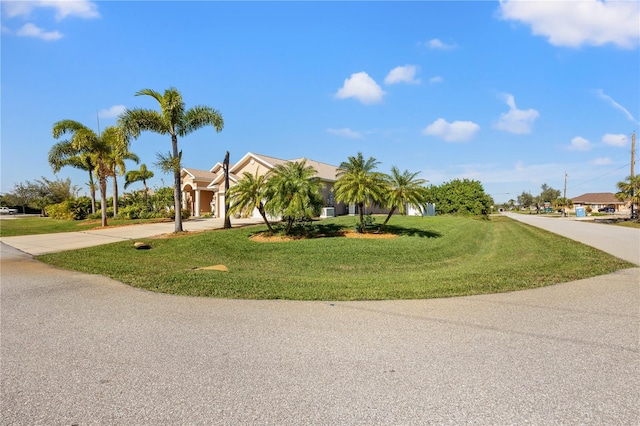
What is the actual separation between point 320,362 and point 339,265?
724cm

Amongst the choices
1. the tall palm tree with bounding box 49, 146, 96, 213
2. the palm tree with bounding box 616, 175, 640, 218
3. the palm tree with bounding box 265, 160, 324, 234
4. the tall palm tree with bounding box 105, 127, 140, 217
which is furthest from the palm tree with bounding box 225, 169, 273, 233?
the palm tree with bounding box 616, 175, 640, 218

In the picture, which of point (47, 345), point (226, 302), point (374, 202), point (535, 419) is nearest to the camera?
point (535, 419)

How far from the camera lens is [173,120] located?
17.8m

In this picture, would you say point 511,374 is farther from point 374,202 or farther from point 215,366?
point 374,202

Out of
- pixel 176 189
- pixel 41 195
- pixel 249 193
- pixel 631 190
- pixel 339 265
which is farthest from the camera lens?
pixel 41 195

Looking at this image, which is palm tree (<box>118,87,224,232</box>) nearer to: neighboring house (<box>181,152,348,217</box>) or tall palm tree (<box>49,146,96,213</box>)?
neighboring house (<box>181,152,348,217</box>)

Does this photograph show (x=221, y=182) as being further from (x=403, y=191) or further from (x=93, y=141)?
(x=403, y=191)

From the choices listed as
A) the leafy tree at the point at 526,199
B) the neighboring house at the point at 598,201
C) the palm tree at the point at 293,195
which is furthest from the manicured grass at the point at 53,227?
the leafy tree at the point at 526,199

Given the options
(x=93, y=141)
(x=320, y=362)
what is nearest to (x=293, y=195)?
(x=320, y=362)

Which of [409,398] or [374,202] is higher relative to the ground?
[374,202]

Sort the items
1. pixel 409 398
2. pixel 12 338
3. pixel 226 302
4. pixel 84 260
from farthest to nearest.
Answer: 1. pixel 84 260
2. pixel 226 302
3. pixel 12 338
4. pixel 409 398

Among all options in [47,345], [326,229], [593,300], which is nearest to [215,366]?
[47,345]

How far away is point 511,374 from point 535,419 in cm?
70

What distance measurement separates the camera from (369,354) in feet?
12.3
